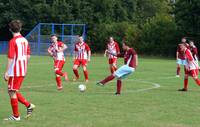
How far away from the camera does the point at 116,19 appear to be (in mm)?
76312

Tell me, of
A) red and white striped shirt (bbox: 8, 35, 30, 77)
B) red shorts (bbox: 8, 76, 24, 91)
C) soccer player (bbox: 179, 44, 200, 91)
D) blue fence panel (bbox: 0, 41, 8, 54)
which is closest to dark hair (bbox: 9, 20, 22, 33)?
red and white striped shirt (bbox: 8, 35, 30, 77)

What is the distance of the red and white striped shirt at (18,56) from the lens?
1130 centimetres

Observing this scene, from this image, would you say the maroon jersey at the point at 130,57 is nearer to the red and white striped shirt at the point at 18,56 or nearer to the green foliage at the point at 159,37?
the red and white striped shirt at the point at 18,56

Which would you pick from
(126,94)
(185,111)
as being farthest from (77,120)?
(126,94)

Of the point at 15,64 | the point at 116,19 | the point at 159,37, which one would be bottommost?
the point at 159,37

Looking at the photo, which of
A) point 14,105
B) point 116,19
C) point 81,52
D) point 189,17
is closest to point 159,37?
point 189,17

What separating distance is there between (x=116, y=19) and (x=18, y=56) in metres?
65.3

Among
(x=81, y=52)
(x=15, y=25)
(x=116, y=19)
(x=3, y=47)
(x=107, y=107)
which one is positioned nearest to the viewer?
(x=15, y=25)

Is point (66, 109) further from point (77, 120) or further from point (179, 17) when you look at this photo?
point (179, 17)

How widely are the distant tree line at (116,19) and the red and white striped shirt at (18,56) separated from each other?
4711cm

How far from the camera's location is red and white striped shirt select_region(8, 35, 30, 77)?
1130cm

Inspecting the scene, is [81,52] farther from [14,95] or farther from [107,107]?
[14,95]

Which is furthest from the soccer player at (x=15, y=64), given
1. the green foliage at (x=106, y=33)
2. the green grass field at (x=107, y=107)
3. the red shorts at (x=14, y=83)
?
the green foliage at (x=106, y=33)

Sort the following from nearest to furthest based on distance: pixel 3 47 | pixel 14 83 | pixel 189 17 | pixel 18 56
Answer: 1. pixel 14 83
2. pixel 18 56
3. pixel 189 17
4. pixel 3 47
